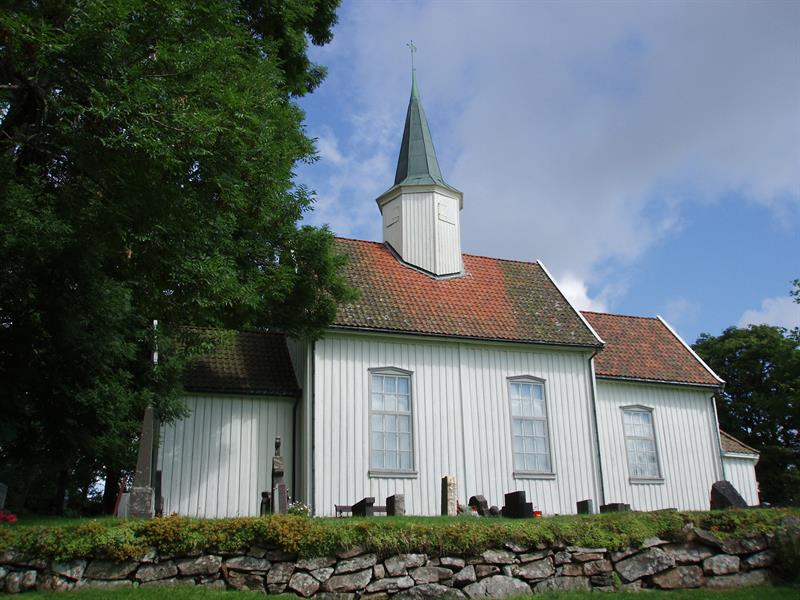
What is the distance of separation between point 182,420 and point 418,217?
9.28 m

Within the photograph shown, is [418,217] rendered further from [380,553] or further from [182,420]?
[380,553]

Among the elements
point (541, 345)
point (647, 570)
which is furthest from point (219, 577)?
point (541, 345)

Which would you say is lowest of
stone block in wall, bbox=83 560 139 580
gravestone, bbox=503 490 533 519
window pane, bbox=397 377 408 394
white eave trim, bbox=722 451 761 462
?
stone block in wall, bbox=83 560 139 580

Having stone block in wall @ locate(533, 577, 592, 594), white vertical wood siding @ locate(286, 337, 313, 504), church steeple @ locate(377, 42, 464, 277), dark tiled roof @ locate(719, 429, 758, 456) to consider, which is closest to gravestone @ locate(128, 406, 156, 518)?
white vertical wood siding @ locate(286, 337, 313, 504)

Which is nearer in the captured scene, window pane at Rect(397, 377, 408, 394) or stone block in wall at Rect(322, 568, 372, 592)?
stone block in wall at Rect(322, 568, 372, 592)

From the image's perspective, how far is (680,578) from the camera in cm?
1124

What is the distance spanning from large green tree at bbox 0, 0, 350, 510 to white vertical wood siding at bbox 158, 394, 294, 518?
964mm

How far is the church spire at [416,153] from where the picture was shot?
77.2 ft

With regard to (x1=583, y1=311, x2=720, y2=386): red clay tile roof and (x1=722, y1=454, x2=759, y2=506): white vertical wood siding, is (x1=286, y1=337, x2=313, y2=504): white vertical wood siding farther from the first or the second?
(x1=722, y1=454, x2=759, y2=506): white vertical wood siding

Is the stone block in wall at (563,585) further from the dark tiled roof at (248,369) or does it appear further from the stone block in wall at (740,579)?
the dark tiled roof at (248,369)

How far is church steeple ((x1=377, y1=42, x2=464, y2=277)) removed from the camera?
880 inches

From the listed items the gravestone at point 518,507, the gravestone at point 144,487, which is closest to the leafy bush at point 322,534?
the gravestone at point 144,487

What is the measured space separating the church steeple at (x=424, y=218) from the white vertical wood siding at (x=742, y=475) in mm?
9771

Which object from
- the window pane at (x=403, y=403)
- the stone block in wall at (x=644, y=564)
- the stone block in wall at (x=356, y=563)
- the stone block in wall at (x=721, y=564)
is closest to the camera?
the stone block in wall at (x=356, y=563)
